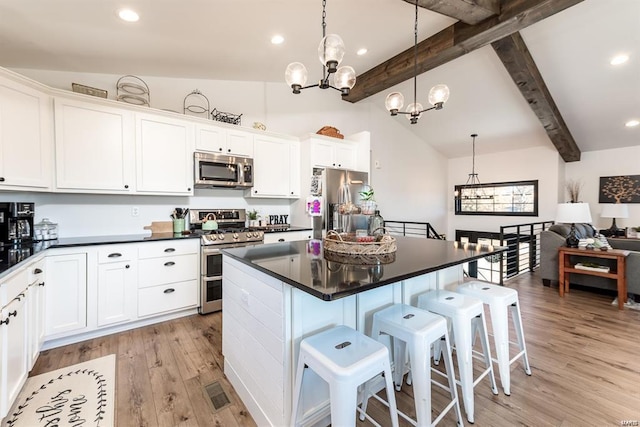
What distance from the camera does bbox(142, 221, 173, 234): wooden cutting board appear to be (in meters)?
3.33

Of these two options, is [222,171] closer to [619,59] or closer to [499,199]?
[619,59]

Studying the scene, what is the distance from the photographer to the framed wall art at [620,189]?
5543 mm

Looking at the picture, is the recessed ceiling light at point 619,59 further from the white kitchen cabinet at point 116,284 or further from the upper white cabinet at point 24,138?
the upper white cabinet at point 24,138

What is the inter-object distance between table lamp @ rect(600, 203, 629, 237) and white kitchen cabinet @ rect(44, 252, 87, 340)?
8.18m

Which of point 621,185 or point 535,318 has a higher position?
point 621,185

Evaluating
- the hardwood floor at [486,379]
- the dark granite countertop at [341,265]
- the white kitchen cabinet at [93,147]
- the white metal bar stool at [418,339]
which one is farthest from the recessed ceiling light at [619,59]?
the white kitchen cabinet at [93,147]

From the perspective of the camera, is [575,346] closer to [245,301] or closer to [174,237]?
[245,301]

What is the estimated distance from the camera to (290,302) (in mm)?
1358

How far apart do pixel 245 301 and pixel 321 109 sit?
4.07m

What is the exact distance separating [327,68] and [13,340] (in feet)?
8.05

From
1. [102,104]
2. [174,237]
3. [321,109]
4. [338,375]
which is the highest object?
[321,109]

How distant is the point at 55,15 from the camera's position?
2021 mm

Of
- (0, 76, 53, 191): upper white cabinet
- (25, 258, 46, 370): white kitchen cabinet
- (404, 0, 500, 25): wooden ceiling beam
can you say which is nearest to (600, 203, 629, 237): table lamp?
(404, 0, 500, 25): wooden ceiling beam

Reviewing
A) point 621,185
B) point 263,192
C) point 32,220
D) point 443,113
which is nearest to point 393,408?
point 263,192
